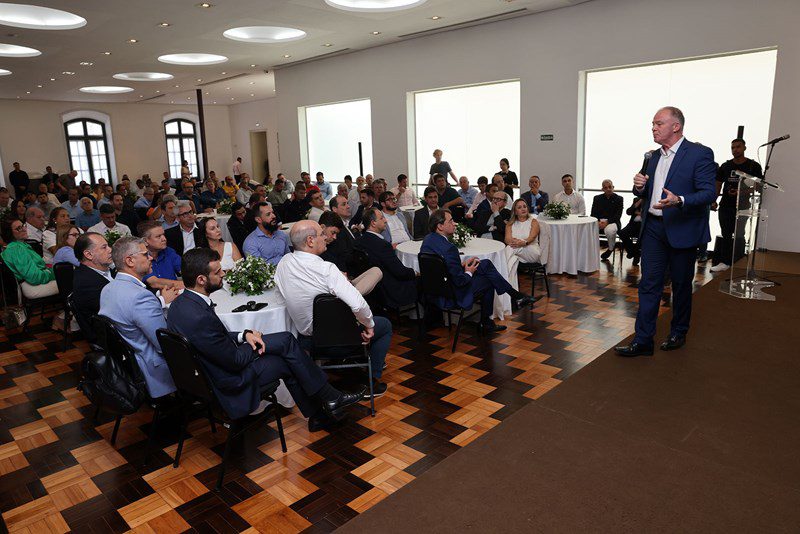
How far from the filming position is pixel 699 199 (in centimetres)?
332

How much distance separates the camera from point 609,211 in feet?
28.1

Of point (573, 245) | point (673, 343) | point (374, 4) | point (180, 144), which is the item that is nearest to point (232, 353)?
point (673, 343)

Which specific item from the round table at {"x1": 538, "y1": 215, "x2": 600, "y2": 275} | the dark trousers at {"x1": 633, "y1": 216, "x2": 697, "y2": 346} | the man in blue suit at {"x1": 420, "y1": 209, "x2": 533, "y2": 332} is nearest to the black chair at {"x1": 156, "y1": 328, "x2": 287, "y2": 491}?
the man in blue suit at {"x1": 420, "y1": 209, "x2": 533, "y2": 332}

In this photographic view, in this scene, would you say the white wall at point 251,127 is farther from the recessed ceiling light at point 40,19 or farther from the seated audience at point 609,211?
the seated audience at point 609,211

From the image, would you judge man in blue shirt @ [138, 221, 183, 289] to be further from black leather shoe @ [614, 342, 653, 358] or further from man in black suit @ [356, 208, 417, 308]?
black leather shoe @ [614, 342, 653, 358]

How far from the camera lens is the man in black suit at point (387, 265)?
203 inches

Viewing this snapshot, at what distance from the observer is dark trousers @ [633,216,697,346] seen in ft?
11.8

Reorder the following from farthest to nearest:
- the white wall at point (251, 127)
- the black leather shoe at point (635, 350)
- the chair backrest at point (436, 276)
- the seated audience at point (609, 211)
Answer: the white wall at point (251, 127)
the seated audience at point (609, 211)
the chair backrest at point (436, 276)
the black leather shoe at point (635, 350)

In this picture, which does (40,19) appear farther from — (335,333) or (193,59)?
(335,333)

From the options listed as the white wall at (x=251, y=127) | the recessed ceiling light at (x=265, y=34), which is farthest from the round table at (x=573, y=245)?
the white wall at (x=251, y=127)

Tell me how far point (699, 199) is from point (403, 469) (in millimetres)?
2373

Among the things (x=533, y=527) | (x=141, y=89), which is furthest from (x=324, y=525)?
(x=141, y=89)

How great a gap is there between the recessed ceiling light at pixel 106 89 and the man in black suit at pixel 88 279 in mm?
16535

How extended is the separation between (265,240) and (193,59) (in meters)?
10.2
